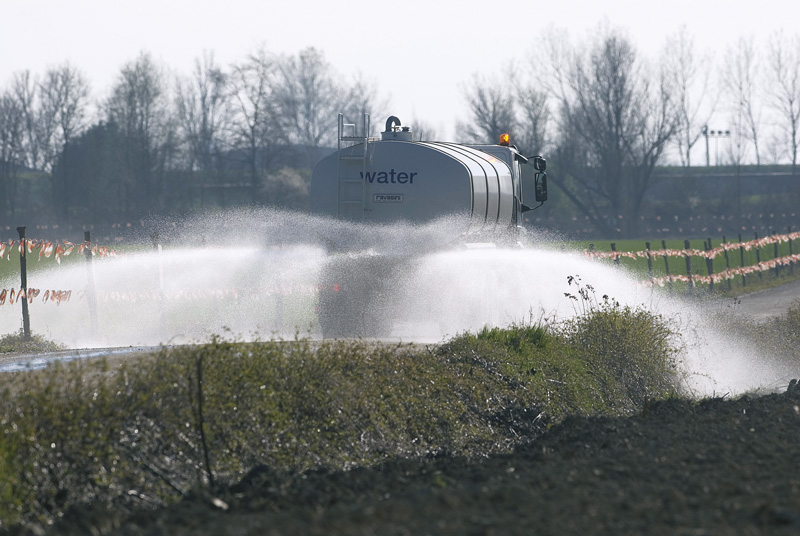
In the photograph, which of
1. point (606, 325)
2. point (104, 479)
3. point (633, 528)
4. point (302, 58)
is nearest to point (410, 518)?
point (633, 528)

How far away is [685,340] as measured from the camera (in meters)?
17.6

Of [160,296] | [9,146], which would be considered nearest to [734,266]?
[160,296]

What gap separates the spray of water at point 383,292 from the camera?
1762 centimetres

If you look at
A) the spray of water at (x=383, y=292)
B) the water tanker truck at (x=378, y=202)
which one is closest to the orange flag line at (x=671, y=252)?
the spray of water at (x=383, y=292)

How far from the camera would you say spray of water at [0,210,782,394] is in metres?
17.6

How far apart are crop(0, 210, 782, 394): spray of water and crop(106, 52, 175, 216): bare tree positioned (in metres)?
51.6

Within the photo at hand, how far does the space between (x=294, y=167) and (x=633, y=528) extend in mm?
72066

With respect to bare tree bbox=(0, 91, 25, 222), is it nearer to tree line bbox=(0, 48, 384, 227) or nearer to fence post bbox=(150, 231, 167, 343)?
tree line bbox=(0, 48, 384, 227)

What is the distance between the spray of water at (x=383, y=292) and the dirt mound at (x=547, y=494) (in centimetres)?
554

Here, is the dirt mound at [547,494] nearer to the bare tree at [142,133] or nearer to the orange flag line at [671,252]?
the orange flag line at [671,252]

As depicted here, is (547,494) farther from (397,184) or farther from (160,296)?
(160,296)

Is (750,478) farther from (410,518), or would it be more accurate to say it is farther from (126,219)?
(126,219)

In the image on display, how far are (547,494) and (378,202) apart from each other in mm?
10613

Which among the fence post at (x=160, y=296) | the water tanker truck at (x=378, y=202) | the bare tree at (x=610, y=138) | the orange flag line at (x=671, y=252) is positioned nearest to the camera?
the water tanker truck at (x=378, y=202)
